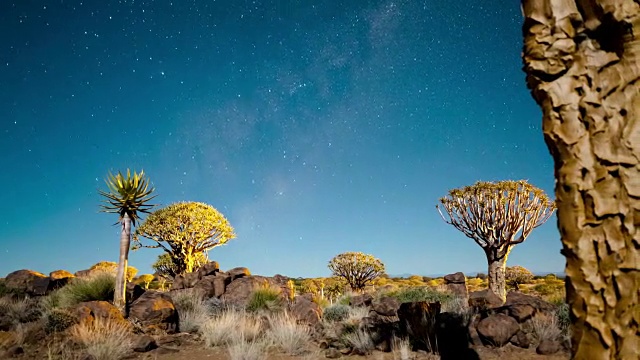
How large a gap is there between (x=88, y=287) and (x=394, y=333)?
1126cm

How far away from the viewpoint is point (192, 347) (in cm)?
925

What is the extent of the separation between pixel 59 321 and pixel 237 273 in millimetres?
8502

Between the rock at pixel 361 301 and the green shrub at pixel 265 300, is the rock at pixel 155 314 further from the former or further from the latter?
the rock at pixel 361 301

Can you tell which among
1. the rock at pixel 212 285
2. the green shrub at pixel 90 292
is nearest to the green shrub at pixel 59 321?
the green shrub at pixel 90 292

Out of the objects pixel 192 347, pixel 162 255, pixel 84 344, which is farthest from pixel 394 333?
pixel 162 255

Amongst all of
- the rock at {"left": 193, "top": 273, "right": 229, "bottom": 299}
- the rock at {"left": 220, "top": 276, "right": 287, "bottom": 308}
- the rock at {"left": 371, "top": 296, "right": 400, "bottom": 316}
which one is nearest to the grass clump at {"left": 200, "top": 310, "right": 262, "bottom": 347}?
the rock at {"left": 371, "top": 296, "right": 400, "bottom": 316}

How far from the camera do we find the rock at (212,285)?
52.5 feet

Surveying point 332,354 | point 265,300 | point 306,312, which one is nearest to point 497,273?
point 306,312

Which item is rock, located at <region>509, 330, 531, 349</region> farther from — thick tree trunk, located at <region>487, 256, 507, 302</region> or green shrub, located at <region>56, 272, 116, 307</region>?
green shrub, located at <region>56, 272, 116, 307</region>

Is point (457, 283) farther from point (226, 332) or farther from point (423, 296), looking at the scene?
point (226, 332)

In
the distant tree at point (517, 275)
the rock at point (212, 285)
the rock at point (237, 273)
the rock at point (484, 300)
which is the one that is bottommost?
the distant tree at point (517, 275)

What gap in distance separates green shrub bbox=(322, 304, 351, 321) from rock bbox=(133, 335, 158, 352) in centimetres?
577

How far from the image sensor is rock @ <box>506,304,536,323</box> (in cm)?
872

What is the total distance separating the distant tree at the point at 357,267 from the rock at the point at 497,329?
2019 centimetres
